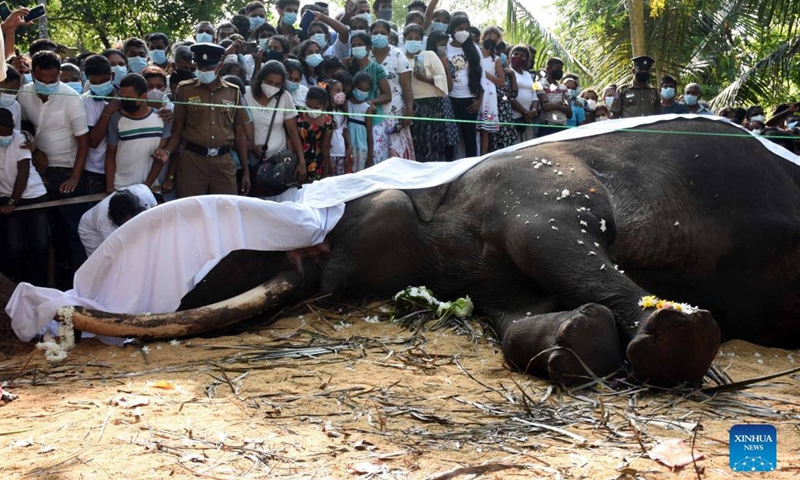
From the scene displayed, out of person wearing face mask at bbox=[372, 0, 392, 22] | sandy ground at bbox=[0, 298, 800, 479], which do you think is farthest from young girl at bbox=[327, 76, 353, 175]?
sandy ground at bbox=[0, 298, 800, 479]

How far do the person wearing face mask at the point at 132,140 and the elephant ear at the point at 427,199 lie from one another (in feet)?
8.59

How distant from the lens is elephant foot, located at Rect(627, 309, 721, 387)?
13.8 ft

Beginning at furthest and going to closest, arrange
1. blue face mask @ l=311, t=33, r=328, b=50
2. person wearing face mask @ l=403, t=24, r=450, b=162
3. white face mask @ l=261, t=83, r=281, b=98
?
blue face mask @ l=311, t=33, r=328, b=50 → person wearing face mask @ l=403, t=24, r=450, b=162 → white face mask @ l=261, t=83, r=281, b=98

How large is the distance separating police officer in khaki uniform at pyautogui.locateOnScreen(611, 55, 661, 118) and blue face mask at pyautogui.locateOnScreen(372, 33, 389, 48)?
11.7 feet

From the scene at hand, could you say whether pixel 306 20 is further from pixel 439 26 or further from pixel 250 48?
pixel 439 26

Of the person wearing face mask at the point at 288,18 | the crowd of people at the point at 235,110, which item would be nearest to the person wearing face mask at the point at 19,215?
the crowd of people at the point at 235,110

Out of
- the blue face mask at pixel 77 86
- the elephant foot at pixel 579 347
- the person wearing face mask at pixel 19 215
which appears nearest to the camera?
the elephant foot at pixel 579 347

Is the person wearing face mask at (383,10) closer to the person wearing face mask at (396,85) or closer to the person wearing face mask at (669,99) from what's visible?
the person wearing face mask at (396,85)

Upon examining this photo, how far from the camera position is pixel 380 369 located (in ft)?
15.7

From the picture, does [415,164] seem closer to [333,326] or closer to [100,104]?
[333,326]

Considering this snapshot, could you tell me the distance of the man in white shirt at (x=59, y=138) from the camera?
7.34 m

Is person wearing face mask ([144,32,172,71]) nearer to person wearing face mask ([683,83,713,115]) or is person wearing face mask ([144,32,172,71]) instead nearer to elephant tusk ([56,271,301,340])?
elephant tusk ([56,271,301,340])

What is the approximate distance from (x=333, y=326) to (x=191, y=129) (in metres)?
2.88

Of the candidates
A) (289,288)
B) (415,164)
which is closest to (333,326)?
(289,288)
